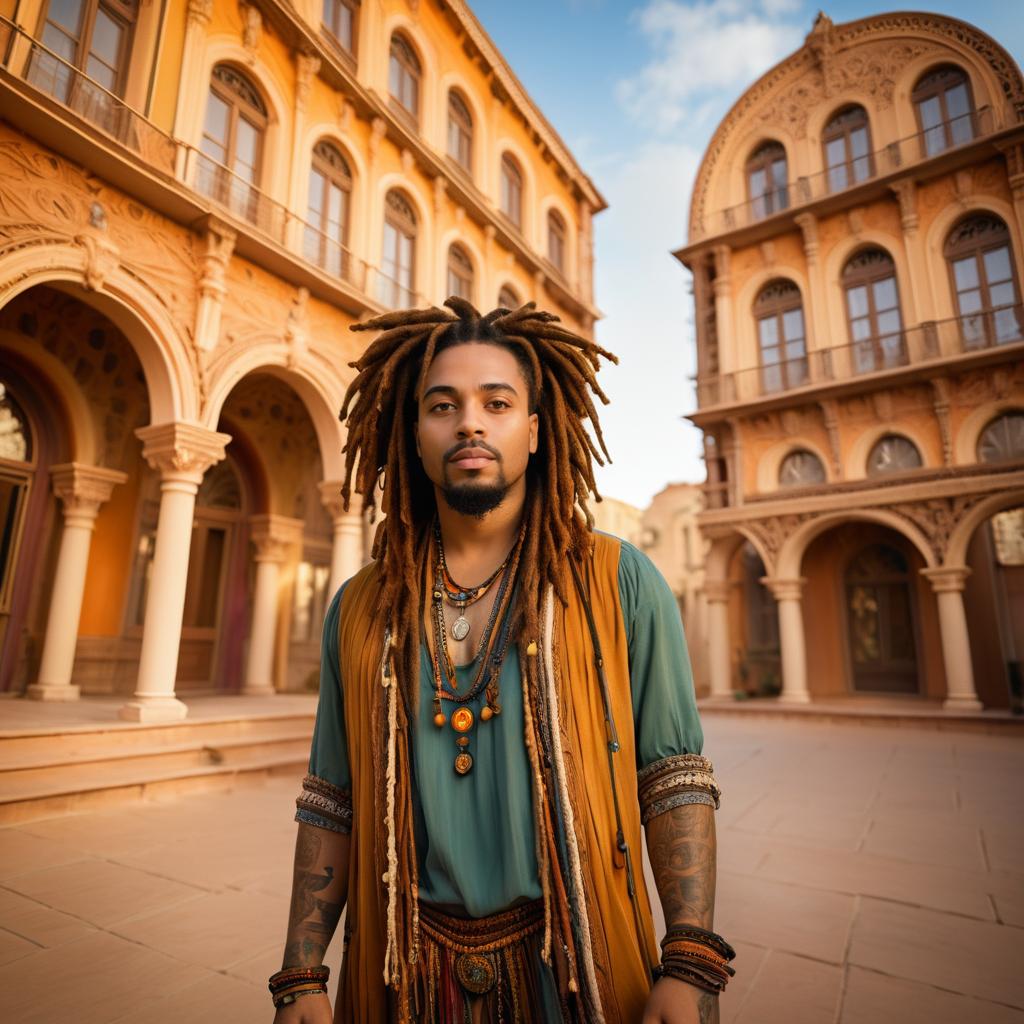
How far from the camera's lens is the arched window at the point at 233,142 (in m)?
8.09

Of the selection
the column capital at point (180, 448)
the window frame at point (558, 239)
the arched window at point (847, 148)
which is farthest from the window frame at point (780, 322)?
the column capital at point (180, 448)

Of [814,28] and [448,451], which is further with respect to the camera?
[814,28]

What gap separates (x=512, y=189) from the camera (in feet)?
46.4

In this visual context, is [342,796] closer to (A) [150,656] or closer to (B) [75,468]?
(A) [150,656]

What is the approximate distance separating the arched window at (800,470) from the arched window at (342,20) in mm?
11830

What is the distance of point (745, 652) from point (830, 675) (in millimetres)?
2086

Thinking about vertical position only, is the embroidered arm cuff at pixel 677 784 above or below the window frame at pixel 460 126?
below

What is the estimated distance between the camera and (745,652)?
16594mm

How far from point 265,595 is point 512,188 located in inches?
397

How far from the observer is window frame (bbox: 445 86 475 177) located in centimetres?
1238

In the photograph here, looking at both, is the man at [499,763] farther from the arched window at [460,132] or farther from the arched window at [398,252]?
the arched window at [460,132]

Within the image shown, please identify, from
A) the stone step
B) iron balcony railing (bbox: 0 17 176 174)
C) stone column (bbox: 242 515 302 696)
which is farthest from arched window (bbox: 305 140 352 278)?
the stone step

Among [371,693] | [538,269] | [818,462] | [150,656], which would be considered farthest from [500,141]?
[371,693]

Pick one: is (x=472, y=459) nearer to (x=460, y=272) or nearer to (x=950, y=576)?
(x=460, y=272)
